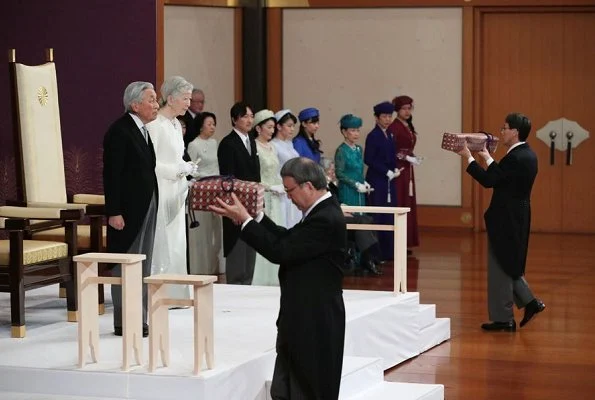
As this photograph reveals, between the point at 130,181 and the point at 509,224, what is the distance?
2.70 m

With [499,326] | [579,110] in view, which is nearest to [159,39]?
[499,326]

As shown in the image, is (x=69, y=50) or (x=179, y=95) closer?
(x=179, y=95)

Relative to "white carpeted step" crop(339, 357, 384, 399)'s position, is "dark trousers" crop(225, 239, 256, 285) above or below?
above

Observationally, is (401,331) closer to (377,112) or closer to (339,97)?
(377,112)

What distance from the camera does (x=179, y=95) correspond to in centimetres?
661

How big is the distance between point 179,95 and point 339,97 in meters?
7.03

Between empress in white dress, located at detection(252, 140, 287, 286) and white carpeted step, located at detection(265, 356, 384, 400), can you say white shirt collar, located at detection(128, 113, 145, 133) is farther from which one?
empress in white dress, located at detection(252, 140, 287, 286)

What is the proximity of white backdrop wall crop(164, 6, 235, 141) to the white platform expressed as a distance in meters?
4.28

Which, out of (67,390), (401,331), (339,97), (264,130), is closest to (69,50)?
(264,130)

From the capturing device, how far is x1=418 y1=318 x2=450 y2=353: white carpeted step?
7.43 metres

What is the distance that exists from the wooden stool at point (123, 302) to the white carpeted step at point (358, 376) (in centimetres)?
64

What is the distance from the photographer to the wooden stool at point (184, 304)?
515cm

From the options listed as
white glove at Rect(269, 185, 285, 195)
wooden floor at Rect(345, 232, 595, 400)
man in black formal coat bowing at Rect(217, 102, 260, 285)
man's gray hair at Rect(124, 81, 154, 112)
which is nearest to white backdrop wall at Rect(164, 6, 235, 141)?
wooden floor at Rect(345, 232, 595, 400)

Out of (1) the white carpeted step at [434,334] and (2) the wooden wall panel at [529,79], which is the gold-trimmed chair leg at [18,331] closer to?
(1) the white carpeted step at [434,334]
